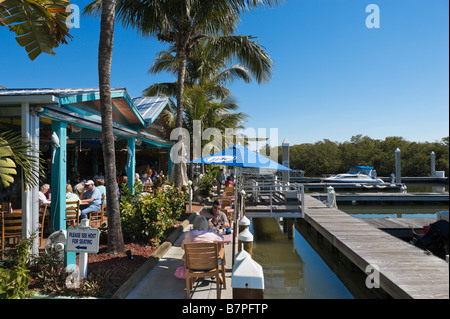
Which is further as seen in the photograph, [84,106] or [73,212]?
[84,106]

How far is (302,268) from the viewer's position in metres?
7.71

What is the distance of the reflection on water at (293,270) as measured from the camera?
236 inches

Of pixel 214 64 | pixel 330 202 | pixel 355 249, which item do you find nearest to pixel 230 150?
pixel 355 249

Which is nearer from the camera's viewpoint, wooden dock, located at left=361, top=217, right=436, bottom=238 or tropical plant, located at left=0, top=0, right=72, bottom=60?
tropical plant, located at left=0, top=0, right=72, bottom=60

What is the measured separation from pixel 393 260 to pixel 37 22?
8189 millimetres

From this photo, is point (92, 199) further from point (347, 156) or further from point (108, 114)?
point (347, 156)

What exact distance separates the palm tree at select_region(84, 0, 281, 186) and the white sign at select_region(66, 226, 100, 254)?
7.65 m

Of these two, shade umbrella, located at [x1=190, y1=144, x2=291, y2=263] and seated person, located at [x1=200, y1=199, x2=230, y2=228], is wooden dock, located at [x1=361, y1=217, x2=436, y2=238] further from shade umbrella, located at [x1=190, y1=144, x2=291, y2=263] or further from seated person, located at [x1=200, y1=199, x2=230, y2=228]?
seated person, located at [x1=200, y1=199, x2=230, y2=228]

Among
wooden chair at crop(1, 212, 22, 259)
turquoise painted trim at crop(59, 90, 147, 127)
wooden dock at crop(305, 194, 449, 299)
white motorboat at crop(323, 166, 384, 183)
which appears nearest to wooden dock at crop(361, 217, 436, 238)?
wooden dock at crop(305, 194, 449, 299)

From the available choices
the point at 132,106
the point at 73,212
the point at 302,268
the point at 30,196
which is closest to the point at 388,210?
the point at 302,268

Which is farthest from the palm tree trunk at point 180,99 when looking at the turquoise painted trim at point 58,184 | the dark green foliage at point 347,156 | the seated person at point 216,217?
the dark green foliage at point 347,156

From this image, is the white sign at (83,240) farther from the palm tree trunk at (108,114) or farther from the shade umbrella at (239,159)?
the shade umbrella at (239,159)

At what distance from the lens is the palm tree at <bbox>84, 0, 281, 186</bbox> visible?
9.98m

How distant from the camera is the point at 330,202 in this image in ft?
41.1
